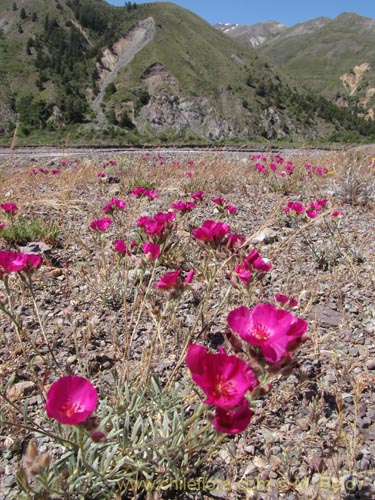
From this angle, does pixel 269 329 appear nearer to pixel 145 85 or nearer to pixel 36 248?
pixel 36 248

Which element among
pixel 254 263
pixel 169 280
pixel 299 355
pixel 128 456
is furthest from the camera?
pixel 299 355

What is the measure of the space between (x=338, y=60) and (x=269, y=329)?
153 m

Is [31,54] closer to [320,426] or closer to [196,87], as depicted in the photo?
[196,87]

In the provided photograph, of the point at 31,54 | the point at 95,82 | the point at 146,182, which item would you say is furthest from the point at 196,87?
the point at 146,182

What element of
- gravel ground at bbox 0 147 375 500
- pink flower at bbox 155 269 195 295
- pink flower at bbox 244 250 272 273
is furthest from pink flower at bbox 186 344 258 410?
pink flower at bbox 244 250 272 273

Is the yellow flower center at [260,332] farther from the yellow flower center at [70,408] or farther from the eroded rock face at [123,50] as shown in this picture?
the eroded rock face at [123,50]

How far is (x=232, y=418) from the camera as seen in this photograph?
1055 millimetres

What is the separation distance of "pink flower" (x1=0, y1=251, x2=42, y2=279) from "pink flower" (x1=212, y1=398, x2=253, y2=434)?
1.02m

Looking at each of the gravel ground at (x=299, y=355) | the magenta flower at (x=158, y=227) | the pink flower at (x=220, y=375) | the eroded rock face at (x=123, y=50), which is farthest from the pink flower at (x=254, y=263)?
the eroded rock face at (x=123, y=50)

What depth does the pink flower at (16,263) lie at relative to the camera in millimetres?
1580

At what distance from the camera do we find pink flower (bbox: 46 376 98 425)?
1015mm

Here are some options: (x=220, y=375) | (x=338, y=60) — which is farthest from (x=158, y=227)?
(x=338, y=60)

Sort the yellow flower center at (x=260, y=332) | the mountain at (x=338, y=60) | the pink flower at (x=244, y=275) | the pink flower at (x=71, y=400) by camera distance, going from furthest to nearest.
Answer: the mountain at (x=338, y=60), the pink flower at (x=244, y=275), the yellow flower center at (x=260, y=332), the pink flower at (x=71, y=400)

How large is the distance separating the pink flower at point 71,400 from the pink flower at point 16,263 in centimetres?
64
